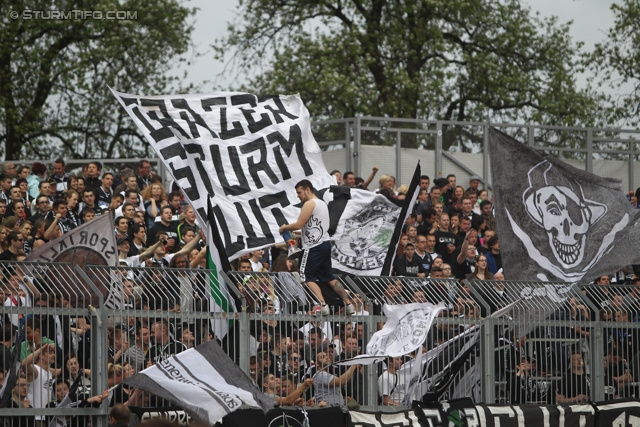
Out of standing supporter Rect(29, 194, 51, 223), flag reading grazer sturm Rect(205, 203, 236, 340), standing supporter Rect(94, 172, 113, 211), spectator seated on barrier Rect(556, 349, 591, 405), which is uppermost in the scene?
standing supporter Rect(94, 172, 113, 211)

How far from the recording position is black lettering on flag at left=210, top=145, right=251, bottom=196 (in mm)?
15727

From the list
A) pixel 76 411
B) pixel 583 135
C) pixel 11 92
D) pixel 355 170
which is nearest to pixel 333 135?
pixel 355 170

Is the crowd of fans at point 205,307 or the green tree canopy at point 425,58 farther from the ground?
the green tree canopy at point 425,58

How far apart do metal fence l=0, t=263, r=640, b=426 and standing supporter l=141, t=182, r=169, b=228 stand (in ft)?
21.0

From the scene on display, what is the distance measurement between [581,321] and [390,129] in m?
10.5

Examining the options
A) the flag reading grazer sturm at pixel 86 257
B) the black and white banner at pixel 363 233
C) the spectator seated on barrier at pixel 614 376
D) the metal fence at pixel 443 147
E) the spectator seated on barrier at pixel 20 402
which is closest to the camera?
the spectator seated on barrier at pixel 20 402

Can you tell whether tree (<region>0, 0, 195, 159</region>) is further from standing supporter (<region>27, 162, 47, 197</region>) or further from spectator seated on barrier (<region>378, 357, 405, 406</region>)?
spectator seated on barrier (<region>378, 357, 405, 406</region>)

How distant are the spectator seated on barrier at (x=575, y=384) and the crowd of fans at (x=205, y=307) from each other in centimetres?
2

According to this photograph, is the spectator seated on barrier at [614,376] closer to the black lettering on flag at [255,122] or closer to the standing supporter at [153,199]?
the black lettering on flag at [255,122]

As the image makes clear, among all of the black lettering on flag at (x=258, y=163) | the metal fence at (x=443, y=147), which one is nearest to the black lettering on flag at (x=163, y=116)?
the black lettering on flag at (x=258, y=163)

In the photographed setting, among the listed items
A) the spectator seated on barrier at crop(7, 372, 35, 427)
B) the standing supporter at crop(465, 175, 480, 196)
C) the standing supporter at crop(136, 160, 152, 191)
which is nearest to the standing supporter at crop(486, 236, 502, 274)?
the standing supporter at crop(465, 175, 480, 196)

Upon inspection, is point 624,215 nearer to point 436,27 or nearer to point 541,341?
point 541,341

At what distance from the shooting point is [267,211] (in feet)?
52.1

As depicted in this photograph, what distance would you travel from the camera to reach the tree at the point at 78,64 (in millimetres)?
39188
